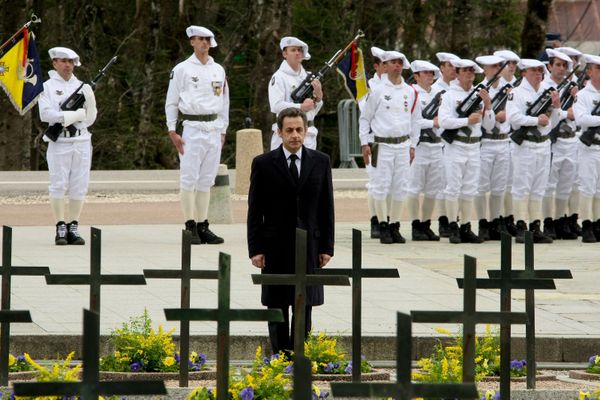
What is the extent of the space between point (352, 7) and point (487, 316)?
30.0m

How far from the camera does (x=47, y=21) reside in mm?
36781

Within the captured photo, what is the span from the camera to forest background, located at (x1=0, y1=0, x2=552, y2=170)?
33875 millimetres

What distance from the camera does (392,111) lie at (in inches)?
742

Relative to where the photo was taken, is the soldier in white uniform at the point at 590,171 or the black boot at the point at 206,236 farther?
the soldier in white uniform at the point at 590,171

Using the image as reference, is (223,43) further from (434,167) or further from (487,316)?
(487,316)

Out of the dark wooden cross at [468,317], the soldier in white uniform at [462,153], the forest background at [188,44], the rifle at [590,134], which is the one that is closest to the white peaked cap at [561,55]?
the rifle at [590,134]

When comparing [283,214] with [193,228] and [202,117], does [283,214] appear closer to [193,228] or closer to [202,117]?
[202,117]

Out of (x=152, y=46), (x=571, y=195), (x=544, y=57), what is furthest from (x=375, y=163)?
(x=152, y=46)

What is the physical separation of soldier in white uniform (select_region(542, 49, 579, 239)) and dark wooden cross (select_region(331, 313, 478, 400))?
13160 millimetres

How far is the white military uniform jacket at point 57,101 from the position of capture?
17766 millimetres

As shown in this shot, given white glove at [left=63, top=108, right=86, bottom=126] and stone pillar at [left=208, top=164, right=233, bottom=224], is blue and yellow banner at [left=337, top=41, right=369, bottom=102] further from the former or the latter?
white glove at [left=63, top=108, right=86, bottom=126]

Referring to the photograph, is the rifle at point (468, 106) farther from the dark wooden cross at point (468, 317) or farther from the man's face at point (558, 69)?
the dark wooden cross at point (468, 317)

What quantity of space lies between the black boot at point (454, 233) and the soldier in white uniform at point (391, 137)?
0.55m

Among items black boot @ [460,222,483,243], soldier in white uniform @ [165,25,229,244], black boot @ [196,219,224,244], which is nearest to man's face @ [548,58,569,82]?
black boot @ [460,222,483,243]
